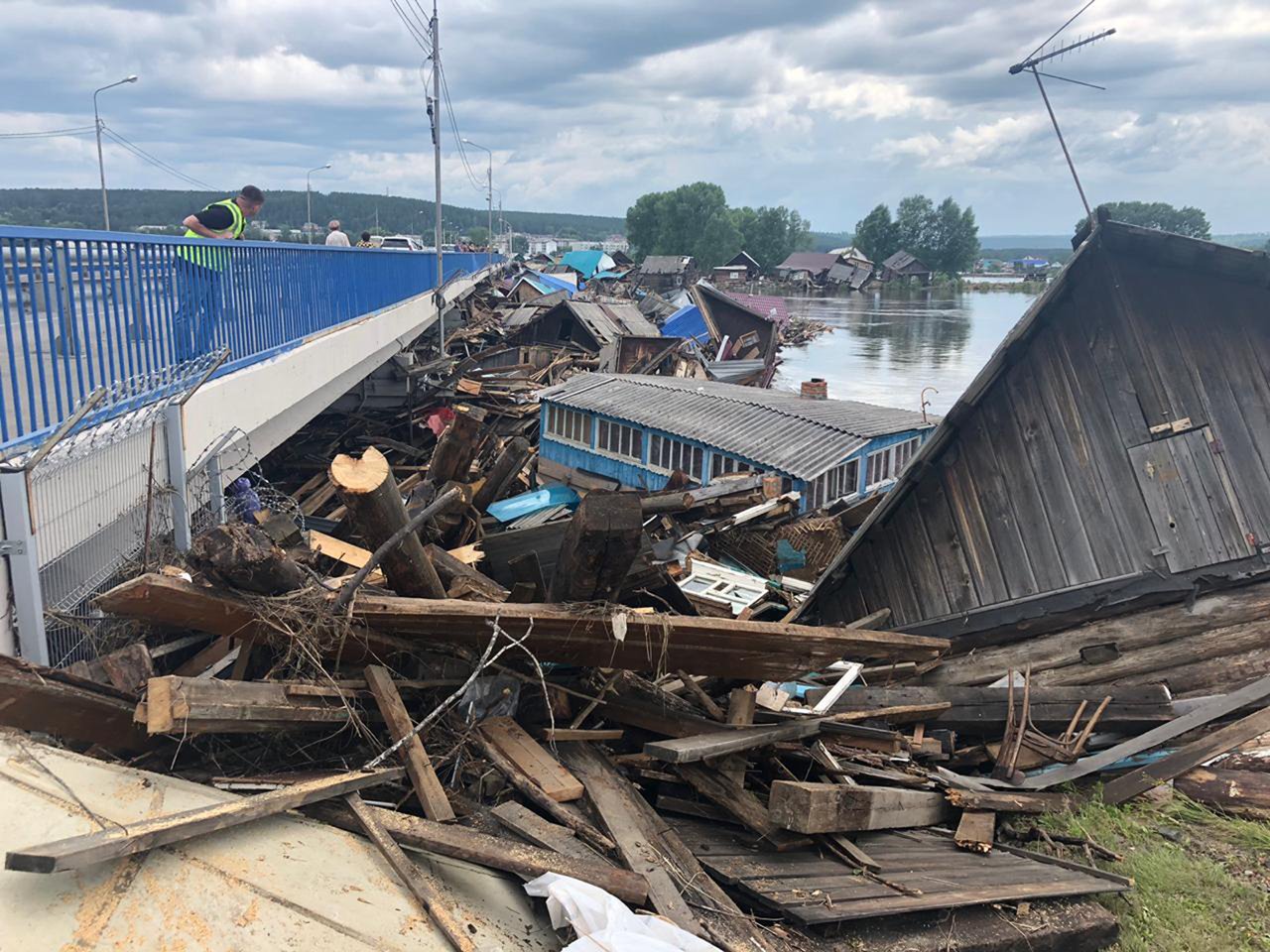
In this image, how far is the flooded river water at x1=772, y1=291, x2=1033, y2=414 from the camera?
39875mm

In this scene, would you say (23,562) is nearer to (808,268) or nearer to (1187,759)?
(1187,759)

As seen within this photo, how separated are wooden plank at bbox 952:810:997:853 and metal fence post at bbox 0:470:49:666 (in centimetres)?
516

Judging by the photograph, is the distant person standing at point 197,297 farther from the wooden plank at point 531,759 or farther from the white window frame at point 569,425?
the white window frame at point 569,425

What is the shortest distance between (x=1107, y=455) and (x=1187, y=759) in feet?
9.62

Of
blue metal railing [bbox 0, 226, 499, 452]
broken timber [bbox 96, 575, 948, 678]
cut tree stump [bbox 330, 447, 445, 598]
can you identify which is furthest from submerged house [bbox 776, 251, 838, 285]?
cut tree stump [bbox 330, 447, 445, 598]

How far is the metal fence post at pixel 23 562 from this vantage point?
4.03 m

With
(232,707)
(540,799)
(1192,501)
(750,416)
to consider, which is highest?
(1192,501)

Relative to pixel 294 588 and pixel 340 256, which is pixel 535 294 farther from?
pixel 294 588

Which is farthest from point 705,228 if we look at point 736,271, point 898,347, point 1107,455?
point 1107,455

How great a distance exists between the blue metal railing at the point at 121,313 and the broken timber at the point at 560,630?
1189 mm

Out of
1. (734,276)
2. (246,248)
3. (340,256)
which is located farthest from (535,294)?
(734,276)

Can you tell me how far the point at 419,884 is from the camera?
11.2 feet

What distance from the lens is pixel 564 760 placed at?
15.8 feet

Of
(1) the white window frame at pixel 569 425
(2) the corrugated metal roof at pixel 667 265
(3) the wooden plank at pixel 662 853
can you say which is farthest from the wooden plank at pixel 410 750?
(2) the corrugated metal roof at pixel 667 265
